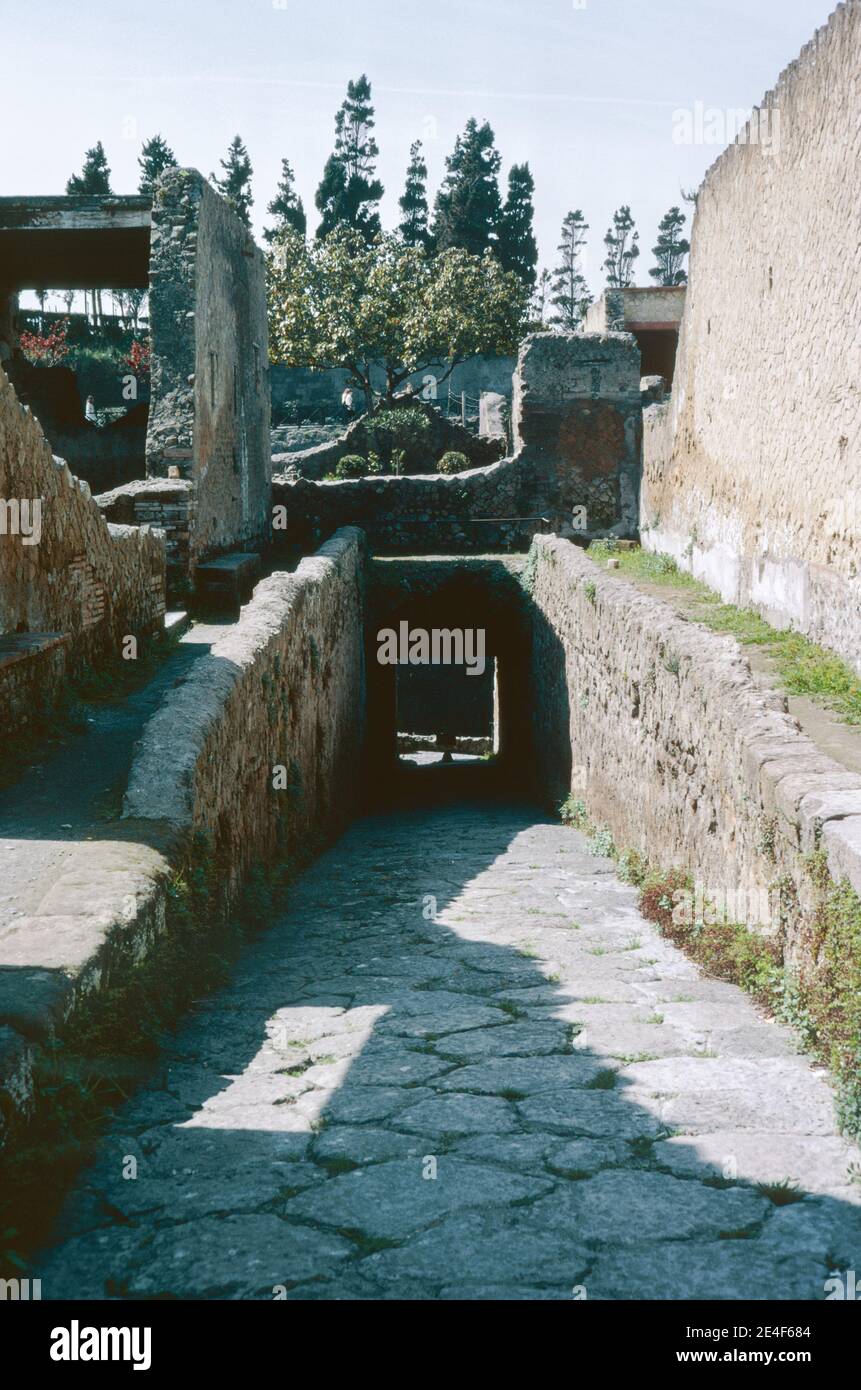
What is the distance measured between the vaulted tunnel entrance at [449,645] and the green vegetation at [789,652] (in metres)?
2.60

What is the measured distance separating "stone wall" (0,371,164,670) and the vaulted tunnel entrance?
526cm

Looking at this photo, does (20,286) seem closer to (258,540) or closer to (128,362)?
(258,540)

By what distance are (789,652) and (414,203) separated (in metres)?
44.4

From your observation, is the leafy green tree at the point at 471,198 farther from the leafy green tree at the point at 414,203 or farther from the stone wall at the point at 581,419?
the stone wall at the point at 581,419

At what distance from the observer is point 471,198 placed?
44406mm

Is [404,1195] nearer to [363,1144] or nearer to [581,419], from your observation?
[363,1144]

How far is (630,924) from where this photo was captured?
6.02m

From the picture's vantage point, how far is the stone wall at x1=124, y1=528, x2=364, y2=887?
484 centimetres

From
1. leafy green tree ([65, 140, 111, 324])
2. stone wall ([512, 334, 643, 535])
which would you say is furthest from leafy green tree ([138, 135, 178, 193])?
stone wall ([512, 334, 643, 535])

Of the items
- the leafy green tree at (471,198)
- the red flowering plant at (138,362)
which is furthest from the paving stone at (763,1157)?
the leafy green tree at (471,198)

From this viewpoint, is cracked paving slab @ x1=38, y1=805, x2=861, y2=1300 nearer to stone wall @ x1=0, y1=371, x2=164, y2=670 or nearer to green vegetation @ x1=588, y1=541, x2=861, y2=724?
green vegetation @ x1=588, y1=541, x2=861, y2=724

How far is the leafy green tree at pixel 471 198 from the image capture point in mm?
44250

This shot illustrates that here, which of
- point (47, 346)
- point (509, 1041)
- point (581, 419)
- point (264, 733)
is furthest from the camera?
point (47, 346)

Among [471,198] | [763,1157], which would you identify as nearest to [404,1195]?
[763,1157]
